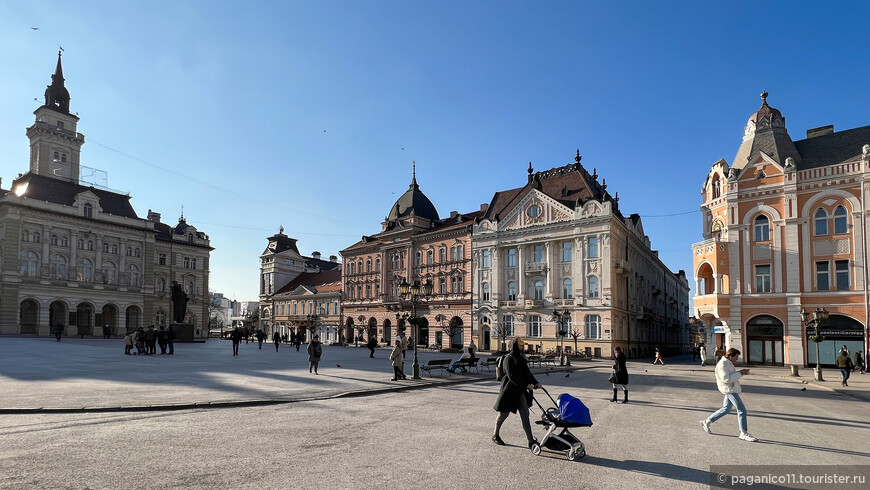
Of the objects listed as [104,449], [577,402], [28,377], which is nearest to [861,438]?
[577,402]

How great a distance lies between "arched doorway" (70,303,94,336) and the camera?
70.9 meters

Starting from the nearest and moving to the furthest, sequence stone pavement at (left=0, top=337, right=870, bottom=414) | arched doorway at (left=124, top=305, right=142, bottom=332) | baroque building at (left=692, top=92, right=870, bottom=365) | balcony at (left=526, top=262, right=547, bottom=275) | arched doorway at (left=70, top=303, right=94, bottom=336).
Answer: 1. stone pavement at (left=0, top=337, right=870, bottom=414)
2. baroque building at (left=692, top=92, right=870, bottom=365)
3. balcony at (left=526, top=262, right=547, bottom=275)
4. arched doorway at (left=70, top=303, right=94, bottom=336)
5. arched doorway at (left=124, top=305, right=142, bottom=332)

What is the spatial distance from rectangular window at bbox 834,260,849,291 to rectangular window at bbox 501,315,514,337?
Result: 88.9ft

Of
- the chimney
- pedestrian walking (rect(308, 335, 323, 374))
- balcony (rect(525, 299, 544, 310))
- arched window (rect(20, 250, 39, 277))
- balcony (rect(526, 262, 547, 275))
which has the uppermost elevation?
the chimney

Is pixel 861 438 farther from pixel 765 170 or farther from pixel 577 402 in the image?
pixel 765 170

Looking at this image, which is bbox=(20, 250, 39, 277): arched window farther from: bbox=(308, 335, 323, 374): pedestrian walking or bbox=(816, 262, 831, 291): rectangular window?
bbox=(816, 262, 831, 291): rectangular window

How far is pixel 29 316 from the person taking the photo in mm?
66438

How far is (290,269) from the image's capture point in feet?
310

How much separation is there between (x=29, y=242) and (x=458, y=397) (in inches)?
2818

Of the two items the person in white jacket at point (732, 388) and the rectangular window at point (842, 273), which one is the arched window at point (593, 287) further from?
the person in white jacket at point (732, 388)

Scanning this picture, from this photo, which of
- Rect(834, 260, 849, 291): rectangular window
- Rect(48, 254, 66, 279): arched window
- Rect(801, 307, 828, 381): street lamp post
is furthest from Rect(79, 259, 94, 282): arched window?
Rect(834, 260, 849, 291): rectangular window

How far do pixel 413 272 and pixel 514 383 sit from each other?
5673cm

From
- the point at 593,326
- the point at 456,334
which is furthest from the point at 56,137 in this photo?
the point at 593,326

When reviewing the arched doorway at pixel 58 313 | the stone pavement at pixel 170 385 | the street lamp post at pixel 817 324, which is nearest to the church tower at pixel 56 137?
the arched doorway at pixel 58 313
